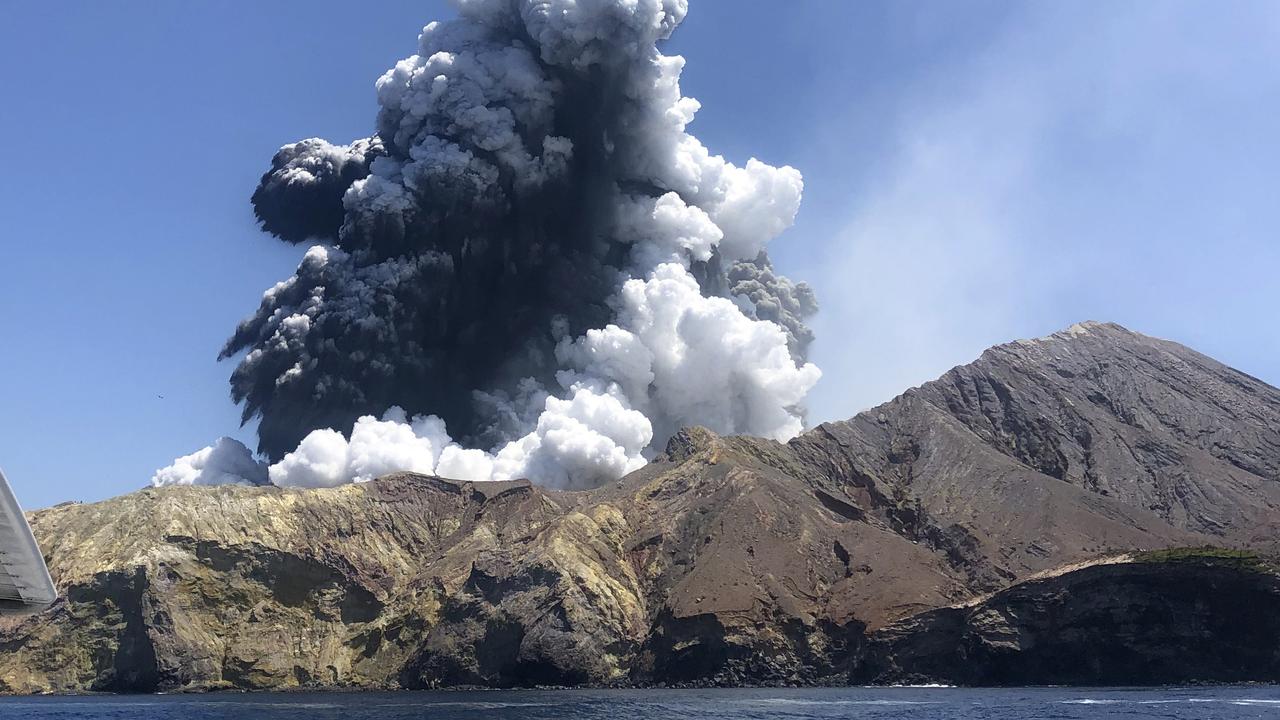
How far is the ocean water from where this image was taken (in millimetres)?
100438

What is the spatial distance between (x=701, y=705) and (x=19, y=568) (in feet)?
332

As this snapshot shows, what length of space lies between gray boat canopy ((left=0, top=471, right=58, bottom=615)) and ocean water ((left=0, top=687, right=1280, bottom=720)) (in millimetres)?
81579

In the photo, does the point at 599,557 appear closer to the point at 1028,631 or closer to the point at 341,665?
the point at 341,665

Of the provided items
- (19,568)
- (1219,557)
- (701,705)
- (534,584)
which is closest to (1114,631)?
(1219,557)

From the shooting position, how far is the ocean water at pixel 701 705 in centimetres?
10044

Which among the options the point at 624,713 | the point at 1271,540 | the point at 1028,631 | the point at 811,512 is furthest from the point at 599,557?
the point at 1271,540

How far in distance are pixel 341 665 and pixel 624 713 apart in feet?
274

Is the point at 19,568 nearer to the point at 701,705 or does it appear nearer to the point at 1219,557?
the point at 701,705

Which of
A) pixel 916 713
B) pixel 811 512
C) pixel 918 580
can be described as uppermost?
pixel 811 512

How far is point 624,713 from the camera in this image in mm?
103188

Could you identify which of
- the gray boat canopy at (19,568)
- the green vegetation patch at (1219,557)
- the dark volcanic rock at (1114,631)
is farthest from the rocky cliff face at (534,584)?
the gray boat canopy at (19,568)

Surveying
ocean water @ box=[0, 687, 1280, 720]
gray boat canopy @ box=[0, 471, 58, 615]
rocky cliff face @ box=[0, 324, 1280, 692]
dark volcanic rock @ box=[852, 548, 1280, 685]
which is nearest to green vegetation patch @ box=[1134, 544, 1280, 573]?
dark volcanic rock @ box=[852, 548, 1280, 685]

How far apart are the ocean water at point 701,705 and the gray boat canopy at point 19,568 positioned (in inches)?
3212

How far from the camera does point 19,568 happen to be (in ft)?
63.4
